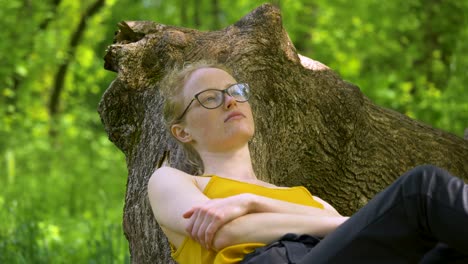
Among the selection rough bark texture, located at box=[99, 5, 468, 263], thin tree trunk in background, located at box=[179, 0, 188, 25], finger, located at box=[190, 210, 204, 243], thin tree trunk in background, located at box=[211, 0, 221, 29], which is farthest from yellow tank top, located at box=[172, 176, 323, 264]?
thin tree trunk in background, located at box=[179, 0, 188, 25]

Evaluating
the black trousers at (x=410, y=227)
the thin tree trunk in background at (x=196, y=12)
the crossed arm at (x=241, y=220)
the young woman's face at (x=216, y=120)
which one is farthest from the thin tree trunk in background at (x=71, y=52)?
the black trousers at (x=410, y=227)

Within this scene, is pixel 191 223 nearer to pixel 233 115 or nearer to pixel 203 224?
pixel 203 224

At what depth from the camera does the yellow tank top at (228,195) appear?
10.0 ft

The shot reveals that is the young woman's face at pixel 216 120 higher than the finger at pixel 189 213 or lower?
higher

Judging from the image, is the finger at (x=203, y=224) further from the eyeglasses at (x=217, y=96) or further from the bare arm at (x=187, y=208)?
the eyeglasses at (x=217, y=96)

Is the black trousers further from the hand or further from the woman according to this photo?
the hand

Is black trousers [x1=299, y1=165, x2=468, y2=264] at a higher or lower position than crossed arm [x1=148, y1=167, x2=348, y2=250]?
higher

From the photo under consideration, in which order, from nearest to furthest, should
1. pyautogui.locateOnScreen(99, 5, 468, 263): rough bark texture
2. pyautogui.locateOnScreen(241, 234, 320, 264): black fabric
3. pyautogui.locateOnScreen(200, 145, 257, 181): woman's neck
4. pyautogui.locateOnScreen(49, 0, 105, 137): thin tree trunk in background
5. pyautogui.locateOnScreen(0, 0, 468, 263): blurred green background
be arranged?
pyautogui.locateOnScreen(241, 234, 320, 264): black fabric → pyautogui.locateOnScreen(200, 145, 257, 181): woman's neck → pyautogui.locateOnScreen(99, 5, 468, 263): rough bark texture → pyautogui.locateOnScreen(0, 0, 468, 263): blurred green background → pyautogui.locateOnScreen(49, 0, 105, 137): thin tree trunk in background

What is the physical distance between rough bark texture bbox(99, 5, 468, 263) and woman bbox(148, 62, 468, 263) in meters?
0.45

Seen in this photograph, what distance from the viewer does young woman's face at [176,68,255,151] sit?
11.3 feet

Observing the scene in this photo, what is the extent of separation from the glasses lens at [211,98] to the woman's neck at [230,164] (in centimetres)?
20

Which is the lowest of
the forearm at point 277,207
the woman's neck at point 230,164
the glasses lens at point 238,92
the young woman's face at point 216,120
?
the forearm at point 277,207

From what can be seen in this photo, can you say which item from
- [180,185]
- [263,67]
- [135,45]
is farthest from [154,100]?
[180,185]

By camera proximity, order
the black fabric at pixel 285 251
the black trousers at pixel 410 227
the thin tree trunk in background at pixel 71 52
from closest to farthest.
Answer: the black trousers at pixel 410 227
the black fabric at pixel 285 251
the thin tree trunk in background at pixel 71 52
